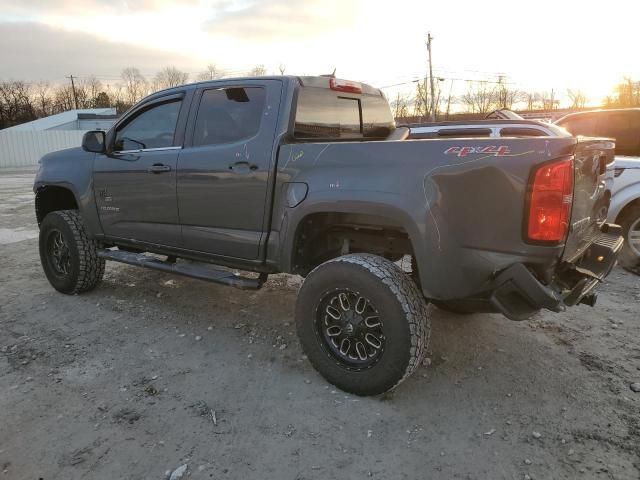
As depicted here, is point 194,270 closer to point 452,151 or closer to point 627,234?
point 452,151

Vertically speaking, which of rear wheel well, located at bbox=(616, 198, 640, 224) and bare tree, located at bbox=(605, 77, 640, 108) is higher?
bare tree, located at bbox=(605, 77, 640, 108)

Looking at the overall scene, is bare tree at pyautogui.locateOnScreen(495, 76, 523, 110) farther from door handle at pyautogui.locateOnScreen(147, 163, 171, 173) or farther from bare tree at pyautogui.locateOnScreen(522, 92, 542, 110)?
door handle at pyautogui.locateOnScreen(147, 163, 171, 173)

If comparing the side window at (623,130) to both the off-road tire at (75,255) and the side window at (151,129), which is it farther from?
the off-road tire at (75,255)

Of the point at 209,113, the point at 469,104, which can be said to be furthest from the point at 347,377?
the point at 469,104

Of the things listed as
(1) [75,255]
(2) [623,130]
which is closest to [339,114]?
(1) [75,255]

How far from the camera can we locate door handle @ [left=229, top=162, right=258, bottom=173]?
3.46 metres

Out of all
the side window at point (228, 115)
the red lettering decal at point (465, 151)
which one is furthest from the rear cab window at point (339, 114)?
the red lettering decal at point (465, 151)

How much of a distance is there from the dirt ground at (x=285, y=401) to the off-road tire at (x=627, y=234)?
4.02 feet

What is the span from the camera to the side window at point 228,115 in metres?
3.60

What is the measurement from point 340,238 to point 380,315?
842 millimetres

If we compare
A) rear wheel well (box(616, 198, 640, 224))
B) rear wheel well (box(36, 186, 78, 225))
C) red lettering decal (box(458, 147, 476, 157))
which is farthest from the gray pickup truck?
rear wheel well (box(616, 198, 640, 224))

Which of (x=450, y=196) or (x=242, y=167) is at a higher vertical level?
(x=242, y=167)

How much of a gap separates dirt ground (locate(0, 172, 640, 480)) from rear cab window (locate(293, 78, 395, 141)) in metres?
1.64

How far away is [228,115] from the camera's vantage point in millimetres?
3770
